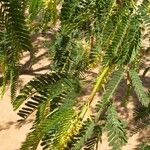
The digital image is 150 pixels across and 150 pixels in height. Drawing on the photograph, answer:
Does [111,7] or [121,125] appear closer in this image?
[121,125]

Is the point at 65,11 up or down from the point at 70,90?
up

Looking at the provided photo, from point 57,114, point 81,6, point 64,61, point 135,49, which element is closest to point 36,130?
point 57,114

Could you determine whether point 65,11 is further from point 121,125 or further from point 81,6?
point 121,125

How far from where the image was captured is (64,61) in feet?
4.20

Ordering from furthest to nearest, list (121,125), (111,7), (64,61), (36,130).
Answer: (64,61) < (111,7) < (121,125) < (36,130)

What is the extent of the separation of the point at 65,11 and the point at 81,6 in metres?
0.11

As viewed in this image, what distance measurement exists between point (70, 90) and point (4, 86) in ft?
0.59

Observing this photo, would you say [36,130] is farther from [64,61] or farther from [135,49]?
[64,61]

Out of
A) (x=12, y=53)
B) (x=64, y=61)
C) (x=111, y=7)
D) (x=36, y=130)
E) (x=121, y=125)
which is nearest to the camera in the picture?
(x=12, y=53)

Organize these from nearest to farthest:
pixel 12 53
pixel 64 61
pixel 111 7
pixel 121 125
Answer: pixel 12 53 < pixel 121 125 < pixel 111 7 < pixel 64 61

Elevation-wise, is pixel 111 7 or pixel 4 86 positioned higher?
pixel 111 7

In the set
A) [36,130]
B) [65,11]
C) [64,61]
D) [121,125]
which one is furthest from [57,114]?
[64,61]

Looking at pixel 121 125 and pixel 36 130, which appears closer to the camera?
pixel 36 130

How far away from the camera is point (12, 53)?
1.75ft
